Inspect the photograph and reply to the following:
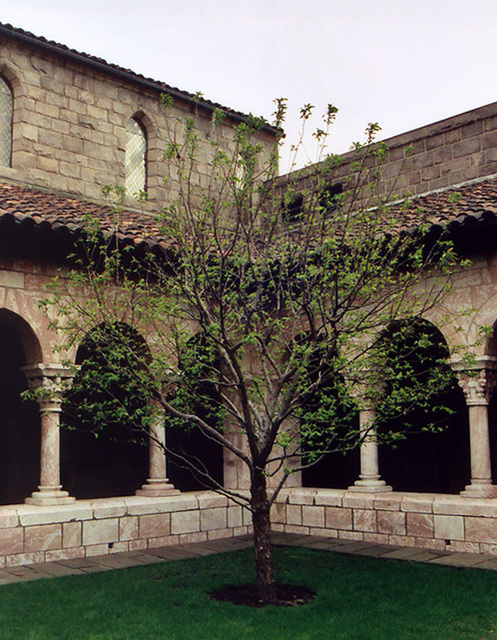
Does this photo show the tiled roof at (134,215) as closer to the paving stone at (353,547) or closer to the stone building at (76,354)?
the stone building at (76,354)

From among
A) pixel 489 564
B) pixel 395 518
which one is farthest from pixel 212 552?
pixel 489 564

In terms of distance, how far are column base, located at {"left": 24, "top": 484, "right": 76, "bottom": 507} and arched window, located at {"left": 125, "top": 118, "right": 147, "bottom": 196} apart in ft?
20.1

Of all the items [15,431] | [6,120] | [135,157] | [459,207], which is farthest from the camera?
[135,157]

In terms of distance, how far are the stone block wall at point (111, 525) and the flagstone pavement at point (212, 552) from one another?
14 cm

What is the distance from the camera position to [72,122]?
1211cm

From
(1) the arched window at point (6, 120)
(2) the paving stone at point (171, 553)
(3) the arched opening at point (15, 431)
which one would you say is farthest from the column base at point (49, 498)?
(1) the arched window at point (6, 120)

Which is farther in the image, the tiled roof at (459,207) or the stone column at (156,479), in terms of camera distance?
the stone column at (156,479)

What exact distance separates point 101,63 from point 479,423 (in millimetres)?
8193

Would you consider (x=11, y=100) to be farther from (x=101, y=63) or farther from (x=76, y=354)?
(x=76, y=354)

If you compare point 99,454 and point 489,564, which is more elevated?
point 99,454

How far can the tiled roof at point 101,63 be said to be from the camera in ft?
37.0

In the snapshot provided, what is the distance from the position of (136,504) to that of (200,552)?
923mm

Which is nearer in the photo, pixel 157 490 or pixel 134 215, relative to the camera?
pixel 157 490

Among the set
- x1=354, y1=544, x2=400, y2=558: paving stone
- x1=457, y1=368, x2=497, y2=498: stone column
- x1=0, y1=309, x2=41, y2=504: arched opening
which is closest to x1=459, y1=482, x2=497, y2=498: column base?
x1=457, y1=368, x2=497, y2=498: stone column
